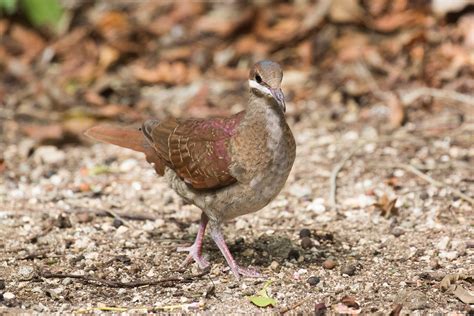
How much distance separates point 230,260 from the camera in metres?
4.76

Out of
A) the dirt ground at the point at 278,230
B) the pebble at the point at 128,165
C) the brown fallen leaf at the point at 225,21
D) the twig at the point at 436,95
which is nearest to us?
the dirt ground at the point at 278,230

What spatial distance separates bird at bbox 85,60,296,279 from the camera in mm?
4527

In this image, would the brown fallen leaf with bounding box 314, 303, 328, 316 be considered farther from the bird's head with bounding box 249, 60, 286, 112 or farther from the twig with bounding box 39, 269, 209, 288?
the bird's head with bounding box 249, 60, 286, 112

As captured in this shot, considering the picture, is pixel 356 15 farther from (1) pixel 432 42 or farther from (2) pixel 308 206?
(2) pixel 308 206

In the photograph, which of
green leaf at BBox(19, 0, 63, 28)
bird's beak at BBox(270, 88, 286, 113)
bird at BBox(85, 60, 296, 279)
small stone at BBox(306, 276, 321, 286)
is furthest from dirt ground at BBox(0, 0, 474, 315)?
bird's beak at BBox(270, 88, 286, 113)

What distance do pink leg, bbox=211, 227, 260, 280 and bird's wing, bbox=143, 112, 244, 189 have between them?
32 cm

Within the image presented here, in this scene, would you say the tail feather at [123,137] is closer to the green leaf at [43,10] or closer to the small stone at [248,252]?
the small stone at [248,252]

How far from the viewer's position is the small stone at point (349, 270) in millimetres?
4695

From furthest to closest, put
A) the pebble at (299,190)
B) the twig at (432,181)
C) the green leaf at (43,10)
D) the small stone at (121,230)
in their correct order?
the green leaf at (43,10) < the pebble at (299,190) < the twig at (432,181) < the small stone at (121,230)

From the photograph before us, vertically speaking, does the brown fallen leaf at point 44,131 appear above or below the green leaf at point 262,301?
below

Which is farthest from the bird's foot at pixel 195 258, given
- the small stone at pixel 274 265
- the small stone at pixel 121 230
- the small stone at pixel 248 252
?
the small stone at pixel 121 230

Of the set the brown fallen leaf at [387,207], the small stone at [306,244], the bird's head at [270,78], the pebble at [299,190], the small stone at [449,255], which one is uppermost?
the bird's head at [270,78]

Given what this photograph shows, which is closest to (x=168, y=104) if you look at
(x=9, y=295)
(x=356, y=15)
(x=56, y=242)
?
(x=356, y=15)

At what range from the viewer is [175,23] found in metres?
9.71
